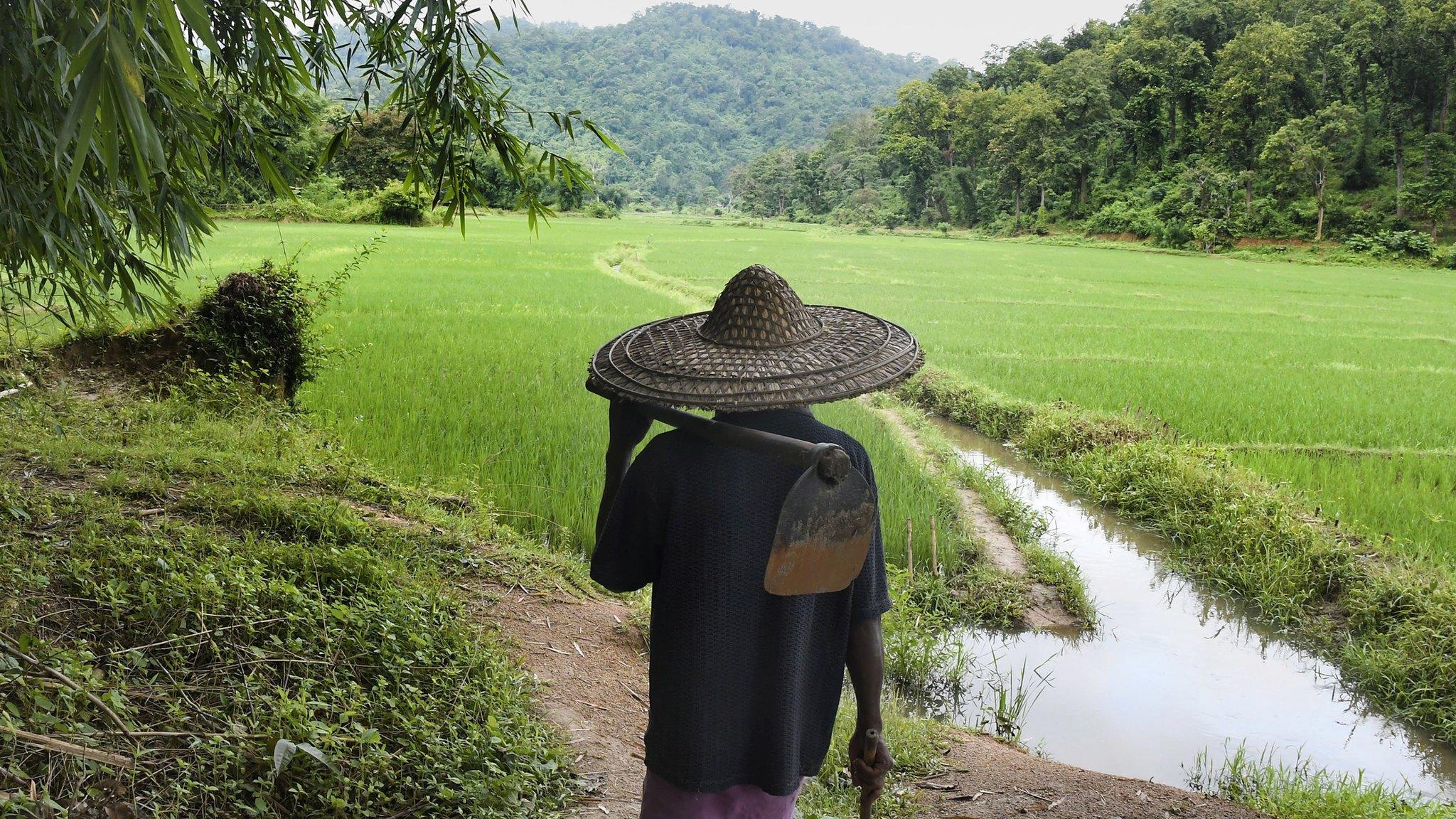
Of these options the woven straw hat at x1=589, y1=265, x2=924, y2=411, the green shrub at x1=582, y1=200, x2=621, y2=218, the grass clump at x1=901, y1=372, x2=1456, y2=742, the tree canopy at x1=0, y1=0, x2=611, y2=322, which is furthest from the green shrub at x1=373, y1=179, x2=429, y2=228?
the woven straw hat at x1=589, y1=265, x2=924, y2=411

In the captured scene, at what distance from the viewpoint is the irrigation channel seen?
12.1 ft

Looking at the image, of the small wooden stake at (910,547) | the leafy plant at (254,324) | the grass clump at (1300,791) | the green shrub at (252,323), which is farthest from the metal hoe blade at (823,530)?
the green shrub at (252,323)

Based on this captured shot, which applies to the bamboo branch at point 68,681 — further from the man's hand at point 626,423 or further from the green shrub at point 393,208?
the green shrub at point 393,208

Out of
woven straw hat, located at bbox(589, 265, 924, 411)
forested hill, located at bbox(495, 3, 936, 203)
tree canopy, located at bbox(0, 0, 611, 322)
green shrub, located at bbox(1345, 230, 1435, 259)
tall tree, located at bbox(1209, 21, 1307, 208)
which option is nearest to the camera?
woven straw hat, located at bbox(589, 265, 924, 411)

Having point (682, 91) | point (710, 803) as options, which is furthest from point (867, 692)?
point (682, 91)

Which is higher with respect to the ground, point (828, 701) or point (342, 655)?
point (828, 701)

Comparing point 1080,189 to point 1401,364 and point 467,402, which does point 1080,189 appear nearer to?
point 1401,364

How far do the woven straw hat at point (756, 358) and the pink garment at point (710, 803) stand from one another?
2.10ft

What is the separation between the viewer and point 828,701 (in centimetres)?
158

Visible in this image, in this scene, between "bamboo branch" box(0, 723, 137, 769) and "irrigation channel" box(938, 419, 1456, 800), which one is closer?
"bamboo branch" box(0, 723, 137, 769)

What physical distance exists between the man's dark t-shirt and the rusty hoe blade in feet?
0.31

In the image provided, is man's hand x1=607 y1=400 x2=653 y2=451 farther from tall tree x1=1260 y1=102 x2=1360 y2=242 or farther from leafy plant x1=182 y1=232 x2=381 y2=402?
tall tree x1=1260 y1=102 x2=1360 y2=242

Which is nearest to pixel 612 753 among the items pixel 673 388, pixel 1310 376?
pixel 673 388

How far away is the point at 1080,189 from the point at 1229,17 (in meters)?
7.31
